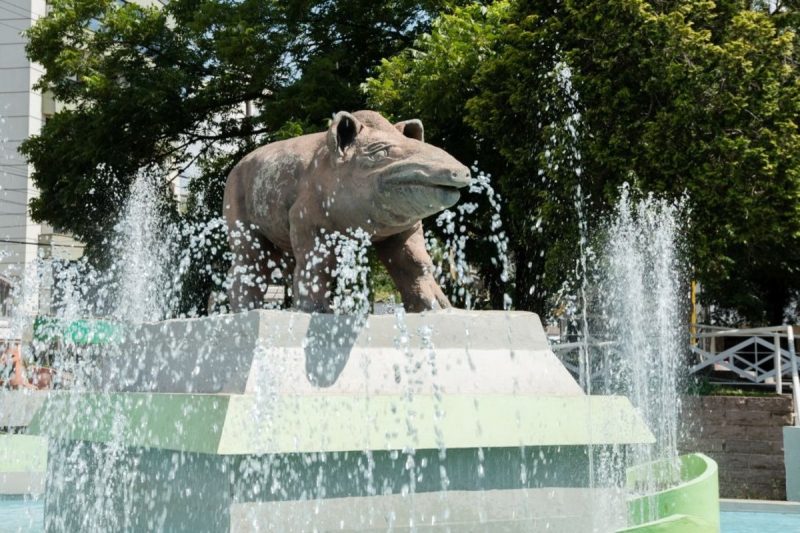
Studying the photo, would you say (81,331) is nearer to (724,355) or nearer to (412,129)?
(412,129)

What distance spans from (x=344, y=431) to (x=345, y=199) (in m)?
1.41

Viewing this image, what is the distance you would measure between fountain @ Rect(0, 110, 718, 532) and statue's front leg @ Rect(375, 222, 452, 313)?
0.33 feet

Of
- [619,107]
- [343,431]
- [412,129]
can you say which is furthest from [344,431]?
[619,107]

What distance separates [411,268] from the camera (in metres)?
5.59

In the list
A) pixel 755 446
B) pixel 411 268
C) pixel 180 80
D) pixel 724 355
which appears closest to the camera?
pixel 411 268

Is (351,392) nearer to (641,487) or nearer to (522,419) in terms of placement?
(522,419)

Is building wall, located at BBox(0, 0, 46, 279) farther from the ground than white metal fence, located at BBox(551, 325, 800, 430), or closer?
farther from the ground

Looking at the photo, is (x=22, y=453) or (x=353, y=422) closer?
(x=353, y=422)

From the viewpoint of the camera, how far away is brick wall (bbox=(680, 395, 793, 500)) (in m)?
11.6

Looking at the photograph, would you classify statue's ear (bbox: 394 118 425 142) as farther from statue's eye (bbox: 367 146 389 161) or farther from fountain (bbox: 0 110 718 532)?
fountain (bbox: 0 110 718 532)

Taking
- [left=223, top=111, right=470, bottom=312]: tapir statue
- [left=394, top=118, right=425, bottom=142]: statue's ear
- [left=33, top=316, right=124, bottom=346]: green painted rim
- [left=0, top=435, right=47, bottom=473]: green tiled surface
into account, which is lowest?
[left=0, top=435, right=47, bottom=473]: green tiled surface

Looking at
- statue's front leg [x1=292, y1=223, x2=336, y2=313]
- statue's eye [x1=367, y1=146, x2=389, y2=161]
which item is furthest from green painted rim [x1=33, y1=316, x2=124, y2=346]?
statue's eye [x1=367, y1=146, x2=389, y2=161]

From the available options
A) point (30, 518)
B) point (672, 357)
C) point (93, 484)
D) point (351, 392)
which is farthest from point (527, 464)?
point (672, 357)

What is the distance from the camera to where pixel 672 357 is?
46.5 ft
